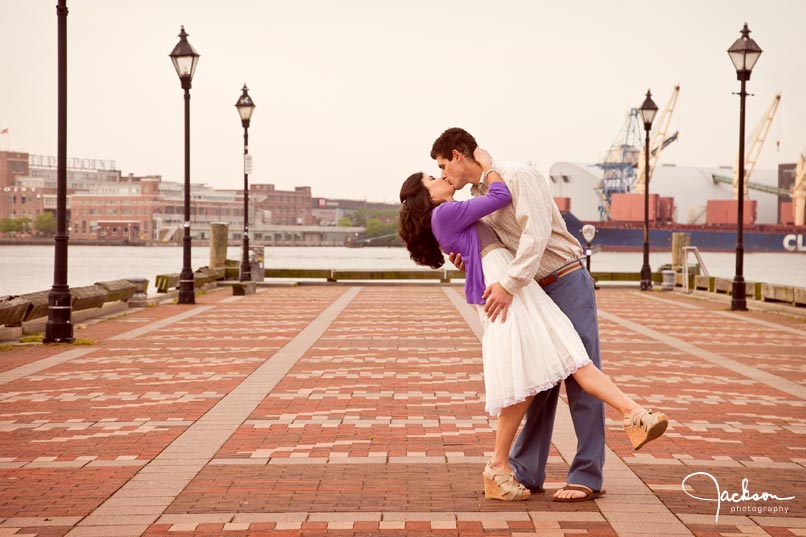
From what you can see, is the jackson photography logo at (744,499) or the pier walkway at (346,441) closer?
the pier walkway at (346,441)

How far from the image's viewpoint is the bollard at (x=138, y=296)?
67.7 feet

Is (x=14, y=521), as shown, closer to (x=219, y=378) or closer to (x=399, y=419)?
(x=399, y=419)

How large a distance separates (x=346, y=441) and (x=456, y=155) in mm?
2515

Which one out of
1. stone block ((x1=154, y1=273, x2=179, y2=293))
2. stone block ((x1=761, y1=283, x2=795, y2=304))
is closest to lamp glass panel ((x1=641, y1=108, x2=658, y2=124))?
stone block ((x1=761, y1=283, x2=795, y2=304))

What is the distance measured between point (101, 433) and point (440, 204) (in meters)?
3.35

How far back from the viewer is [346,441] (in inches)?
274

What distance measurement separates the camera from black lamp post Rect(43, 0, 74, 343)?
1355cm

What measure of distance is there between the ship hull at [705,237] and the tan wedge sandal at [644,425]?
363 feet

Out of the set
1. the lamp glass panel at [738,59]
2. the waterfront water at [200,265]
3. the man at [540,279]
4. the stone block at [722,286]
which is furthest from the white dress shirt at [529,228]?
the waterfront water at [200,265]

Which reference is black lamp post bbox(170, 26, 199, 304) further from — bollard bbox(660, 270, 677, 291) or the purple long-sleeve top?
the purple long-sleeve top

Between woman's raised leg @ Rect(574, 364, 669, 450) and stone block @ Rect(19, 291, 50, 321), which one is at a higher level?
woman's raised leg @ Rect(574, 364, 669, 450)

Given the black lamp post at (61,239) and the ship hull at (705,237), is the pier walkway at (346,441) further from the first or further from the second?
the ship hull at (705,237)

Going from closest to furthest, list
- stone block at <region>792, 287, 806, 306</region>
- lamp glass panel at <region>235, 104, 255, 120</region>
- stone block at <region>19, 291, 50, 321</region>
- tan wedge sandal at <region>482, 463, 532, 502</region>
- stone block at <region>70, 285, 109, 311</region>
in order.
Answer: tan wedge sandal at <region>482, 463, 532, 502</region>, stone block at <region>19, 291, 50, 321</region>, stone block at <region>70, 285, 109, 311</region>, stone block at <region>792, 287, 806, 306</region>, lamp glass panel at <region>235, 104, 255, 120</region>

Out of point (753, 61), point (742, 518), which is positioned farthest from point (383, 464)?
point (753, 61)
